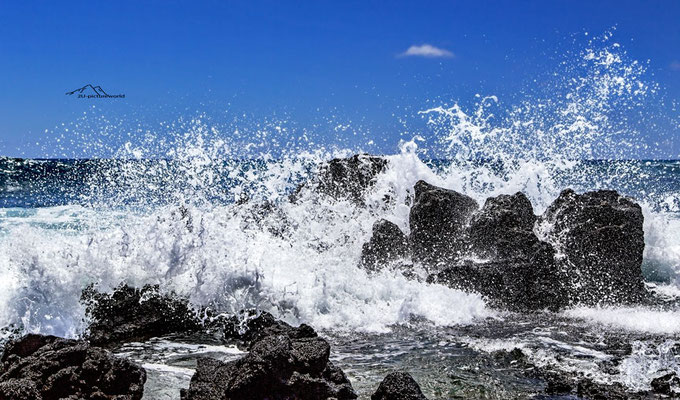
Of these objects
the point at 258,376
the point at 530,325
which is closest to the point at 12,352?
the point at 258,376

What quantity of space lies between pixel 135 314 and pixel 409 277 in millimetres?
3269

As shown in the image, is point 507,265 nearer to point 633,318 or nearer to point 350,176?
point 633,318

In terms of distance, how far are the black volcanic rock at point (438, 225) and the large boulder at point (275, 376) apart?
4.55 metres

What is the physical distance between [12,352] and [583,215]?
663cm

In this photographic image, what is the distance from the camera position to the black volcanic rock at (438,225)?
8750 mm

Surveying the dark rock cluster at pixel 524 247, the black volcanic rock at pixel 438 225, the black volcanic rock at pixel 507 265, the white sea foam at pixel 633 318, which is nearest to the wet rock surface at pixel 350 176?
the dark rock cluster at pixel 524 247

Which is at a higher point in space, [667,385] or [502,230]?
[502,230]

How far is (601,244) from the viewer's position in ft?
28.0

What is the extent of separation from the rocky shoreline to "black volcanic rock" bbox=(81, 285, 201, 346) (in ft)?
0.04

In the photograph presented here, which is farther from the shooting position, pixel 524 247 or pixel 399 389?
pixel 524 247

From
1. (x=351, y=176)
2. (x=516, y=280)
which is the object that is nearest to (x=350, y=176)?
(x=351, y=176)

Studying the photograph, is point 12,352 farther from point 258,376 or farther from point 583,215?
point 583,215

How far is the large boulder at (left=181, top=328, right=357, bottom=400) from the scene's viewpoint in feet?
13.3

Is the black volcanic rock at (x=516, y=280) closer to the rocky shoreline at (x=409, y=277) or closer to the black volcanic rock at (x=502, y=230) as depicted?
the rocky shoreline at (x=409, y=277)
